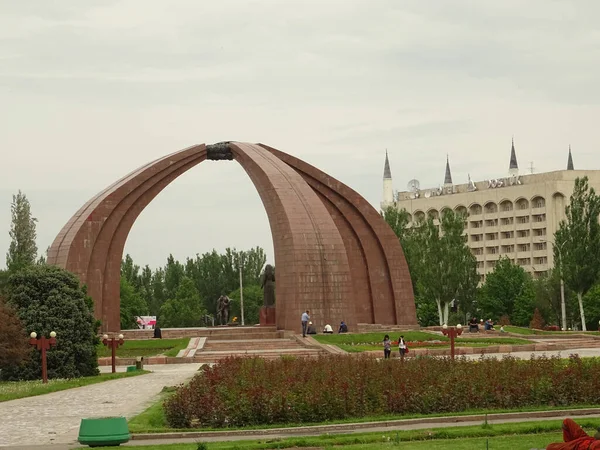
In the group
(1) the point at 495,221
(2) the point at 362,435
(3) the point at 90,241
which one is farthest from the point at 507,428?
(1) the point at 495,221

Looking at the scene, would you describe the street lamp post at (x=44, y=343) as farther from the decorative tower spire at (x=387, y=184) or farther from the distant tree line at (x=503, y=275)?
the decorative tower spire at (x=387, y=184)

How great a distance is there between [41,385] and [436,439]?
38.9 ft

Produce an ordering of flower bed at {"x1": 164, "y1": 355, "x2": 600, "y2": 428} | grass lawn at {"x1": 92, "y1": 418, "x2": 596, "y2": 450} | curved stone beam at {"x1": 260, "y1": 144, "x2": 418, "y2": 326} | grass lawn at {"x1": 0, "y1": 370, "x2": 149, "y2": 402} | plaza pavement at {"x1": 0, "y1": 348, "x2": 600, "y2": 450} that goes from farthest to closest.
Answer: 1. curved stone beam at {"x1": 260, "y1": 144, "x2": 418, "y2": 326}
2. grass lawn at {"x1": 0, "y1": 370, "x2": 149, "y2": 402}
3. flower bed at {"x1": 164, "y1": 355, "x2": 600, "y2": 428}
4. plaza pavement at {"x1": 0, "y1": 348, "x2": 600, "y2": 450}
5. grass lawn at {"x1": 92, "y1": 418, "x2": 596, "y2": 450}

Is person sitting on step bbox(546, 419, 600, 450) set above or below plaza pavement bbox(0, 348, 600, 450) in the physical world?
above

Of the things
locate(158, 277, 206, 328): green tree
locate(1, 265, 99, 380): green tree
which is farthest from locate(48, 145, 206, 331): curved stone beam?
locate(158, 277, 206, 328): green tree

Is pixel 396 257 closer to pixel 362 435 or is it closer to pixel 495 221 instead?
pixel 362 435

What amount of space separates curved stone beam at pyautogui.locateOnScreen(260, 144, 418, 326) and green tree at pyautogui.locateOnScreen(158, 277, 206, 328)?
2160cm

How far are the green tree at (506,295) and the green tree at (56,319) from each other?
37.3 meters

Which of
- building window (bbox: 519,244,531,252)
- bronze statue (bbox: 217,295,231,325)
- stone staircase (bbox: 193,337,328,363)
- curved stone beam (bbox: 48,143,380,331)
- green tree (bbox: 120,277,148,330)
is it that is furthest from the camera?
building window (bbox: 519,244,531,252)

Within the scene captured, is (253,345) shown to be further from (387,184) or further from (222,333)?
(387,184)

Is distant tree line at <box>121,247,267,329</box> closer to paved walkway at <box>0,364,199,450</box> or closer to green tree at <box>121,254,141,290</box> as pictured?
green tree at <box>121,254,141,290</box>

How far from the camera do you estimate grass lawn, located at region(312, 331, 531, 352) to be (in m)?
30.6

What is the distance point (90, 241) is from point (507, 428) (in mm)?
25388

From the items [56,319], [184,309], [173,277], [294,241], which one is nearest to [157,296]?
[173,277]
